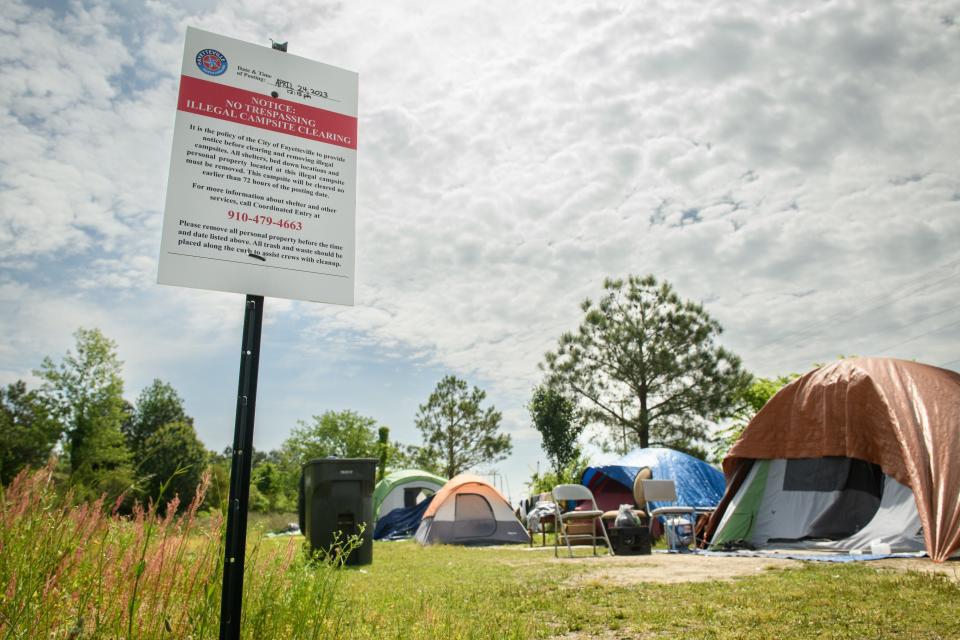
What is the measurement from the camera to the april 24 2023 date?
2557mm

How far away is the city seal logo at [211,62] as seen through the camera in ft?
8.67

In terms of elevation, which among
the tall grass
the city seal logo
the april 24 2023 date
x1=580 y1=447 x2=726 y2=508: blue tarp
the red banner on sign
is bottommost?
the tall grass

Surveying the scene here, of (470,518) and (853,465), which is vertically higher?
(853,465)

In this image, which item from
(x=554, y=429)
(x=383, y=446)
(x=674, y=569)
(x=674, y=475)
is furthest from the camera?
(x=383, y=446)

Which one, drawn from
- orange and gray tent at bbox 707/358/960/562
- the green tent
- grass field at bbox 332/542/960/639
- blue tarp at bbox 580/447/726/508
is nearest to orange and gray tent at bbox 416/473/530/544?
blue tarp at bbox 580/447/726/508

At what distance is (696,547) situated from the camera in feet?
34.8

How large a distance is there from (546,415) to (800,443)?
19.4 meters

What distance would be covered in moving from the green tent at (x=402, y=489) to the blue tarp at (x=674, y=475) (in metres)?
6.68

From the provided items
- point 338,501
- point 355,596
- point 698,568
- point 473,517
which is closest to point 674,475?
point 473,517

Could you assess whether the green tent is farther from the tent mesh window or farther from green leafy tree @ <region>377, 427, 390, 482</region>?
green leafy tree @ <region>377, 427, 390, 482</region>

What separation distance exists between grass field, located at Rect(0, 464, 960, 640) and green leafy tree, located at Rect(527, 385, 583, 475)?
21.3m

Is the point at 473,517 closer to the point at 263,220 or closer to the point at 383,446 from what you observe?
the point at 263,220

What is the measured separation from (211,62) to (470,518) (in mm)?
13820

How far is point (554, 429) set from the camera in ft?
94.3
